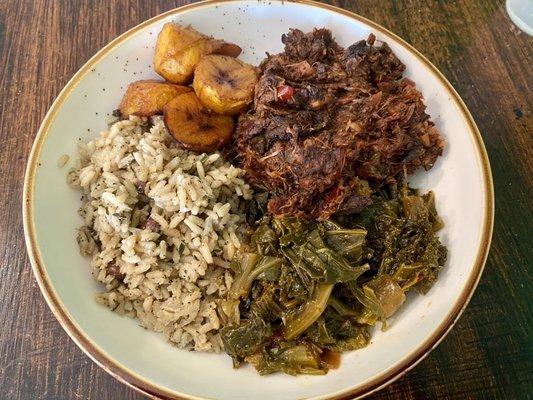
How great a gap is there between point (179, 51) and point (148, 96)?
0.33 m

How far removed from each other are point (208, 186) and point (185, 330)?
77 centimetres

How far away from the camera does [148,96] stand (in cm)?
271

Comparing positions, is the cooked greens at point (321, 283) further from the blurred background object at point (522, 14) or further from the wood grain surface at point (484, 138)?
the blurred background object at point (522, 14)

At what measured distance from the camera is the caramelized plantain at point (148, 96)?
271 centimetres

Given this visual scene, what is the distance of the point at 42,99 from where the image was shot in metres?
3.30

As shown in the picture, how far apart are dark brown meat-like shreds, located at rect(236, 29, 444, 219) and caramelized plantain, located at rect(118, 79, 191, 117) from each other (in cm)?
46

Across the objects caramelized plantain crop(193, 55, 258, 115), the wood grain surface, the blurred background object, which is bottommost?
the wood grain surface

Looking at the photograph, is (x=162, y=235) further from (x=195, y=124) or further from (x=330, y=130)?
(x=330, y=130)

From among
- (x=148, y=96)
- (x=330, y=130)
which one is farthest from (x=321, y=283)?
(x=148, y=96)

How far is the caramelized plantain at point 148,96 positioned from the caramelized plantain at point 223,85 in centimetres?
17

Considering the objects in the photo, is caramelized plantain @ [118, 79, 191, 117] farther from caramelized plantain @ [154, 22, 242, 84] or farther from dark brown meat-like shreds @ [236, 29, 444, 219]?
dark brown meat-like shreds @ [236, 29, 444, 219]

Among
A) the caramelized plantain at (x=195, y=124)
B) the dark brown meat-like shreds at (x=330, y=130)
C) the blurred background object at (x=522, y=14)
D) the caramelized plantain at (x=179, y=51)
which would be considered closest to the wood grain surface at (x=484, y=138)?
the blurred background object at (x=522, y=14)

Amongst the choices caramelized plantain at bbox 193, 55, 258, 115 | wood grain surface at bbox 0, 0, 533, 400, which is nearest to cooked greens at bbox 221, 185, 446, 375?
wood grain surface at bbox 0, 0, 533, 400

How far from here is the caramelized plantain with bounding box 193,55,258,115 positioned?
8.47 ft
